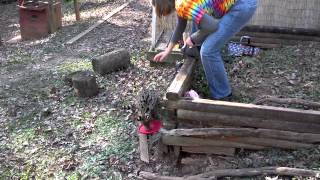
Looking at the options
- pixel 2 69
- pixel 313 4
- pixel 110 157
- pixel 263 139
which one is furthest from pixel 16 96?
pixel 313 4

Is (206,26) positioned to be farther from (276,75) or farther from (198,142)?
(276,75)

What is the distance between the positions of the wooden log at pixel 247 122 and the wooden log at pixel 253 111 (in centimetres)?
3

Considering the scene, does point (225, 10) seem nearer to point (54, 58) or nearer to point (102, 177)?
point (102, 177)

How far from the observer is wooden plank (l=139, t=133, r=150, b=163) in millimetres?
4336

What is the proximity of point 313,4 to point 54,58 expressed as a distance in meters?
4.36

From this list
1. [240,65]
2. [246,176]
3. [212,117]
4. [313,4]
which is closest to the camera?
[246,176]

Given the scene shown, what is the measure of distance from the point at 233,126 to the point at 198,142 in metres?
0.37

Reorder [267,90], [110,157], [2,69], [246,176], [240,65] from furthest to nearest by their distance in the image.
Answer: [2,69]
[240,65]
[267,90]
[110,157]
[246,176]

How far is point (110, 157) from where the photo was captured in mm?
4504

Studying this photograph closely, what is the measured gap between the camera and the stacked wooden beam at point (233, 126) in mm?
3900

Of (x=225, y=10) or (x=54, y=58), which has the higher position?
(x=225, y=10)

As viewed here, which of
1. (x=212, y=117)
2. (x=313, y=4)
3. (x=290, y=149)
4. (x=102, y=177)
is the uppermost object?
(x=313, y=4)

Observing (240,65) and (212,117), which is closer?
(212,117)

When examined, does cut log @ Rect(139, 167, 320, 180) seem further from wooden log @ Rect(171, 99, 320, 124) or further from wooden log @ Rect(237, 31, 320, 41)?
wooden log @ Rect(237, 31, 320, 41)
